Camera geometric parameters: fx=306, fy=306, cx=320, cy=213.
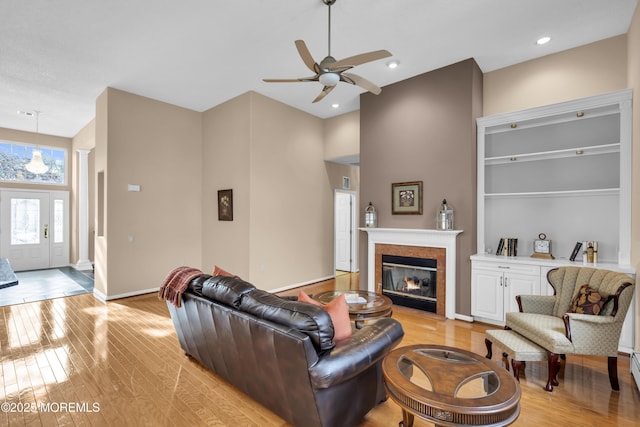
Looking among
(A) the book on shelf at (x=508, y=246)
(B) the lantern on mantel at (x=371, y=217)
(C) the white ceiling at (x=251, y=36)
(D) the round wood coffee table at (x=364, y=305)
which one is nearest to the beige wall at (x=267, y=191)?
(C) the white ceiling at (x=251, y=36)

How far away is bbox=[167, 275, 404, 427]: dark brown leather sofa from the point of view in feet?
5.63

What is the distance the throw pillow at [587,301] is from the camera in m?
2.59

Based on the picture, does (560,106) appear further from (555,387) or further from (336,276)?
(336,276)

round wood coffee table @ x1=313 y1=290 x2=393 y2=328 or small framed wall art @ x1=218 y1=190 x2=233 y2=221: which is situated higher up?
small framed wall art @ x1=218 y1=190 x2=233 y2=221

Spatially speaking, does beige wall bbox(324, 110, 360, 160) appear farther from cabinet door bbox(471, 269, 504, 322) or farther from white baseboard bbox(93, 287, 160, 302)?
white baseboard bbox(93, 287, 160, 302)

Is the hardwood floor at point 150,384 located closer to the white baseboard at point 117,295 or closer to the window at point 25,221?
the white baseboard at point 117,295

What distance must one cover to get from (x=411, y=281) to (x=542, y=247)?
1746 mm

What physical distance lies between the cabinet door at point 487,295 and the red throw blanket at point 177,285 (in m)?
3.43

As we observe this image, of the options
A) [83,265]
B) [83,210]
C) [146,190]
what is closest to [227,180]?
[146,190]

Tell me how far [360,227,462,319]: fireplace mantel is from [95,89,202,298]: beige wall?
139 inches

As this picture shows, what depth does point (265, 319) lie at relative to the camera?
1.92 meters

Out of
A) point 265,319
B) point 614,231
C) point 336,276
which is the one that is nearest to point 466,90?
point 614,231

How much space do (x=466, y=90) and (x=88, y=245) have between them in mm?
9074

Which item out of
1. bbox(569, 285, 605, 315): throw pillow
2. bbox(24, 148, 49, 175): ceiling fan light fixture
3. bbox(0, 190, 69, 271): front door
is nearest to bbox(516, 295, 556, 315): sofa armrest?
bbox(569, 285, 605, 315): throw pillow
